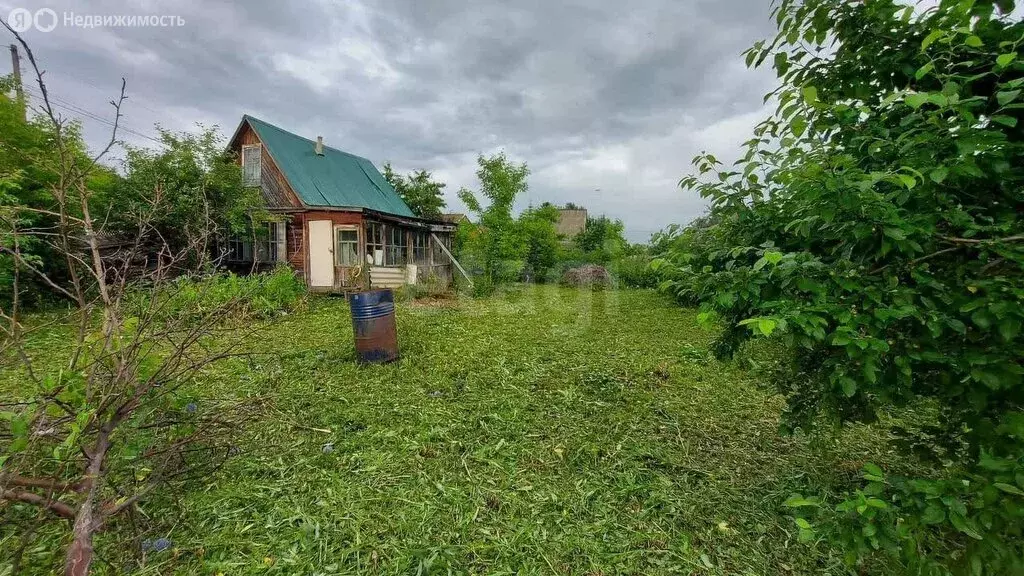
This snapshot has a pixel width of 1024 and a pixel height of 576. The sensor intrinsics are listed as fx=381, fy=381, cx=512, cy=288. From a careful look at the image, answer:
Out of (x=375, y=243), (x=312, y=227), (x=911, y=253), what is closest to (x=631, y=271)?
(x=375, y=243)

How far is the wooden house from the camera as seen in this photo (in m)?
10.7

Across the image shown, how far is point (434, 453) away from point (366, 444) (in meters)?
0.53

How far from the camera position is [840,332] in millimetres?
1138

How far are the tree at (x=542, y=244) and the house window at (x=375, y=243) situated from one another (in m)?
5.81

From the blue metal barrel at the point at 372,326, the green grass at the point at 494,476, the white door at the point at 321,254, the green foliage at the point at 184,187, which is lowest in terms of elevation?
the green grass at the point at 494,476

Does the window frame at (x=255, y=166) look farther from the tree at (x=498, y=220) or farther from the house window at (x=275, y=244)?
the tree at (x=498, y=220)

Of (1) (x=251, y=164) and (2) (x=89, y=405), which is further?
(1) (x=251, y=164)

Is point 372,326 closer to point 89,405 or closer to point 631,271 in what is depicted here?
point 89,405

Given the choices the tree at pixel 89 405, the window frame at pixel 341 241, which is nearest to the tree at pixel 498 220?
the window frame at pixel 341 241

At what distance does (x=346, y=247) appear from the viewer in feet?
35.7

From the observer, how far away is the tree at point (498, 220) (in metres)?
13.3

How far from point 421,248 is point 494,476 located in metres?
12.0

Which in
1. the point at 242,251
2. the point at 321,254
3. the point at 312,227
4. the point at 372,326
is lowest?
the point at 372,326

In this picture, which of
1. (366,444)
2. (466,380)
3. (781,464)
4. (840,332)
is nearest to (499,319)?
(466,380)
